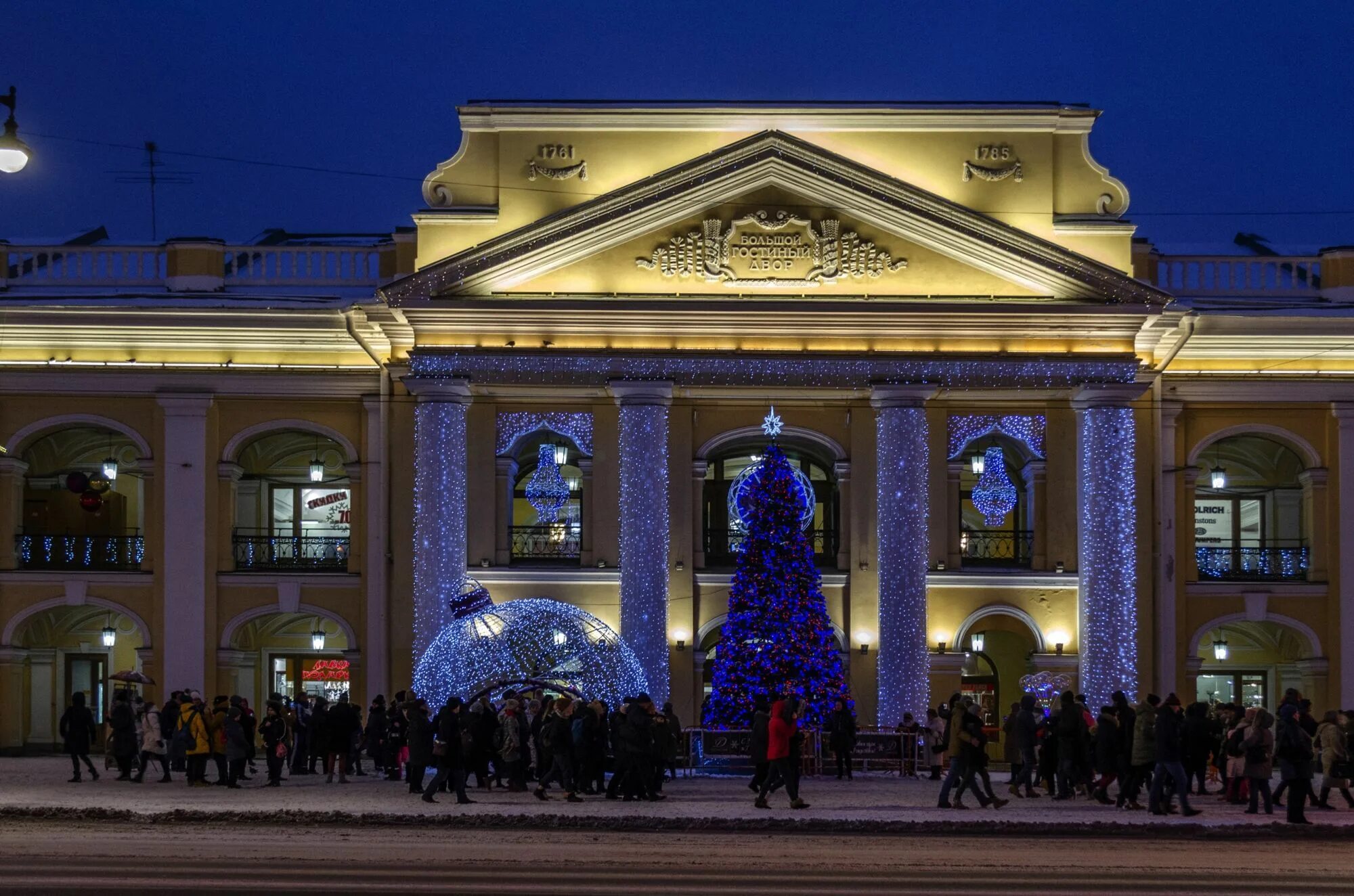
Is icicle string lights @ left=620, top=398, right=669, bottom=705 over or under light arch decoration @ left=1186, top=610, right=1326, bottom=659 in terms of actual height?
over

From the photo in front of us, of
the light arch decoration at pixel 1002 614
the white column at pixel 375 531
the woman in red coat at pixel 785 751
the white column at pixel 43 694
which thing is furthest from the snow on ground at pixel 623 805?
the white column at pixel 43 694

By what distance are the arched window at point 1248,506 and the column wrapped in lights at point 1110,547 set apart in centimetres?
306

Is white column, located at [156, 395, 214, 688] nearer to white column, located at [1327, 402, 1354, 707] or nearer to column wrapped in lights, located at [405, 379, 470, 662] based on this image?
column wrapped in lights, located at [405, 379, 470, 662]

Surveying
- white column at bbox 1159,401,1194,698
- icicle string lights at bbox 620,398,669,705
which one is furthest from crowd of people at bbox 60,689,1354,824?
white column at bbox 1159,401,1194,698

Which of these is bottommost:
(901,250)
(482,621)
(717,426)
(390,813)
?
(390,813)

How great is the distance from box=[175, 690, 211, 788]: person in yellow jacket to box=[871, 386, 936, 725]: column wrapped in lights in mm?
13924

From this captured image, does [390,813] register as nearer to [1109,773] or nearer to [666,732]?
[666,732]

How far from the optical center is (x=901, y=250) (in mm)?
37062

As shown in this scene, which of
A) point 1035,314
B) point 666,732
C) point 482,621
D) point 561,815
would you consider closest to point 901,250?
point 1035,314

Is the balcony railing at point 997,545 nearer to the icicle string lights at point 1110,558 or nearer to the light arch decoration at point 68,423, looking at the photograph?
the icicle string lights at point 1110,558

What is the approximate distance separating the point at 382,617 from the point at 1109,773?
17.0 metres

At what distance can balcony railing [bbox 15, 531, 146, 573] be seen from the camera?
128 feet

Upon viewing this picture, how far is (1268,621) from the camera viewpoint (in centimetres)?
3875

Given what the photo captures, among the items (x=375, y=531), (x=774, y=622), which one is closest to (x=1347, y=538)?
(x=774, y=622)
